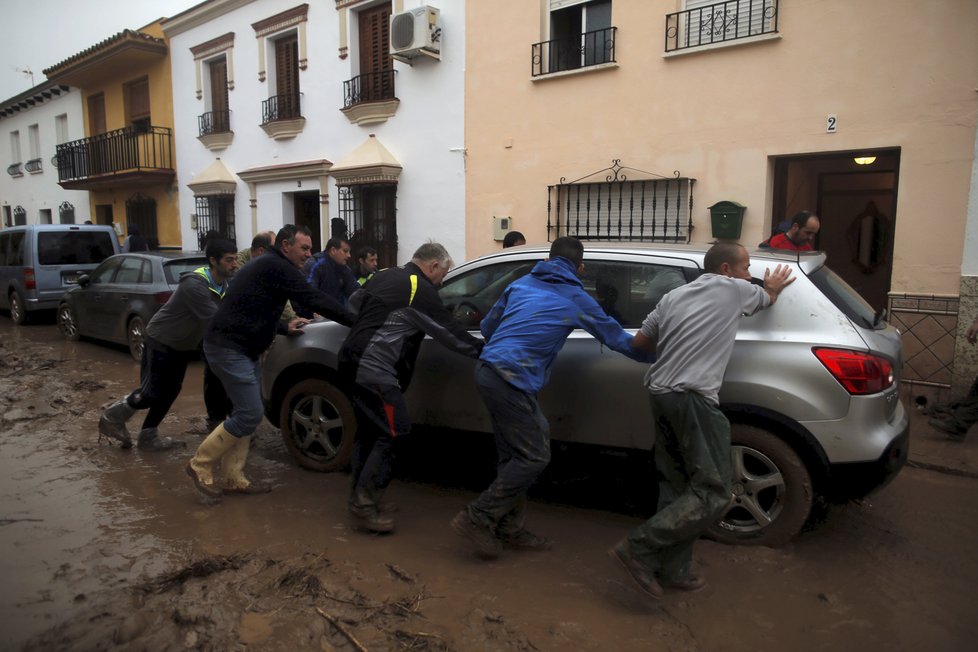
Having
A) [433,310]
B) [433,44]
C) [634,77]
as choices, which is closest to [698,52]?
[634,77]

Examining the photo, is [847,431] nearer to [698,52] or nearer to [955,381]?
[955,381]

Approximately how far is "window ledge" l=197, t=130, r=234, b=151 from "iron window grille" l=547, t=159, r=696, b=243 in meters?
8.55

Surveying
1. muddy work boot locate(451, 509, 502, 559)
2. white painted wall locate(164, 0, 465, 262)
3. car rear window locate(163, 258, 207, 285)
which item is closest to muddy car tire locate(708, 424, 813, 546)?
muddy work boot locate(451, 509, 502, 559)

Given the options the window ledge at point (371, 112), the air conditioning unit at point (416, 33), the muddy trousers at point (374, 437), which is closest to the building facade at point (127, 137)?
the window ledge at point (371, 112)

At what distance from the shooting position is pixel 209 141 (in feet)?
49.8

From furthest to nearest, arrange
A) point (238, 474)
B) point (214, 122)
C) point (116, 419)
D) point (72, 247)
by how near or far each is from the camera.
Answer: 1. point (214, 122)
2. point (72, 247)
3. point (116, 419)
4. point (238, 474)

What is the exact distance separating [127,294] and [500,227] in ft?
16.4

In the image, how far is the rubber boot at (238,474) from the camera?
14.9 ft

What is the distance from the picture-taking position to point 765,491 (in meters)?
3.66

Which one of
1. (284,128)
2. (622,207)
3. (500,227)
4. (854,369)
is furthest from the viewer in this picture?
(284,128)

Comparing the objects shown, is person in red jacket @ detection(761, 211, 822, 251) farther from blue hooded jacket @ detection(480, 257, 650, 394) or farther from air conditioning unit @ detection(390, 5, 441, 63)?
air conditioning unit @ detection(390, 5, 441, 63)

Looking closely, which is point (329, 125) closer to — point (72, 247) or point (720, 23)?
point (72, 247)

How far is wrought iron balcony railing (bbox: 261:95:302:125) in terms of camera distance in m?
13.2

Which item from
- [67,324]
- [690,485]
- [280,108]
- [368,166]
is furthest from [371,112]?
[690,485]
